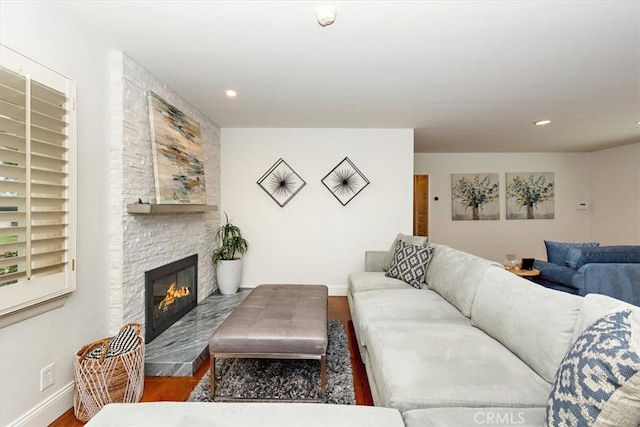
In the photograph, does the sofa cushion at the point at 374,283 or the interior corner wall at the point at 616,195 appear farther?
the interior corner wall at the point at 616,195

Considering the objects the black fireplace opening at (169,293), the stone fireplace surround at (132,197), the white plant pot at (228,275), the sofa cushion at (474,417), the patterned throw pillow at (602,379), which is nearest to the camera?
the patterned throw pillow at (602,379)

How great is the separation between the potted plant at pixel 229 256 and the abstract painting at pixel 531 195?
5536mm

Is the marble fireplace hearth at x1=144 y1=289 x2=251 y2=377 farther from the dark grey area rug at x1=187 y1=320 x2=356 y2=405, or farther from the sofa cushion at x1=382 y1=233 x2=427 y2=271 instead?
the sofa cushion at x1=382 y1=233 x2=427 y2=271

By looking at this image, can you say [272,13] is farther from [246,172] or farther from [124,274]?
[246,172]

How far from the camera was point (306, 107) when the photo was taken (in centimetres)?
332

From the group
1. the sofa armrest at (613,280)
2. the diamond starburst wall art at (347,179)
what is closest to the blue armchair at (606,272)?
the sofa armrest at (613,280)

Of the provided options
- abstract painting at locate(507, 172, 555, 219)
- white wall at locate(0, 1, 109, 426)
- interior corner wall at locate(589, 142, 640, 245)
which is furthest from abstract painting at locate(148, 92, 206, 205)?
interior corner wall at locate(589, 142, 640, 245)

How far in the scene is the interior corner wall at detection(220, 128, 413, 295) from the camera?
426 centimetres

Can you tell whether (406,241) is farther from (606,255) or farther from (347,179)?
(606,255)

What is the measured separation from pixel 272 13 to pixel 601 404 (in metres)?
2.25

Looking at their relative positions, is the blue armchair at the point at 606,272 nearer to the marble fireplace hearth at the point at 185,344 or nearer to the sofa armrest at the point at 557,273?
the sofa armrest at the point at 557,273

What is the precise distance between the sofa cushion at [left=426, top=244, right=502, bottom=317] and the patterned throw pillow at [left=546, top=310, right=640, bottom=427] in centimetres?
110

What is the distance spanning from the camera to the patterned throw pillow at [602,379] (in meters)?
0.76

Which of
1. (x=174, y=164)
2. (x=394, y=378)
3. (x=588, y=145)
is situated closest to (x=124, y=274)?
(x=174, y=164)
